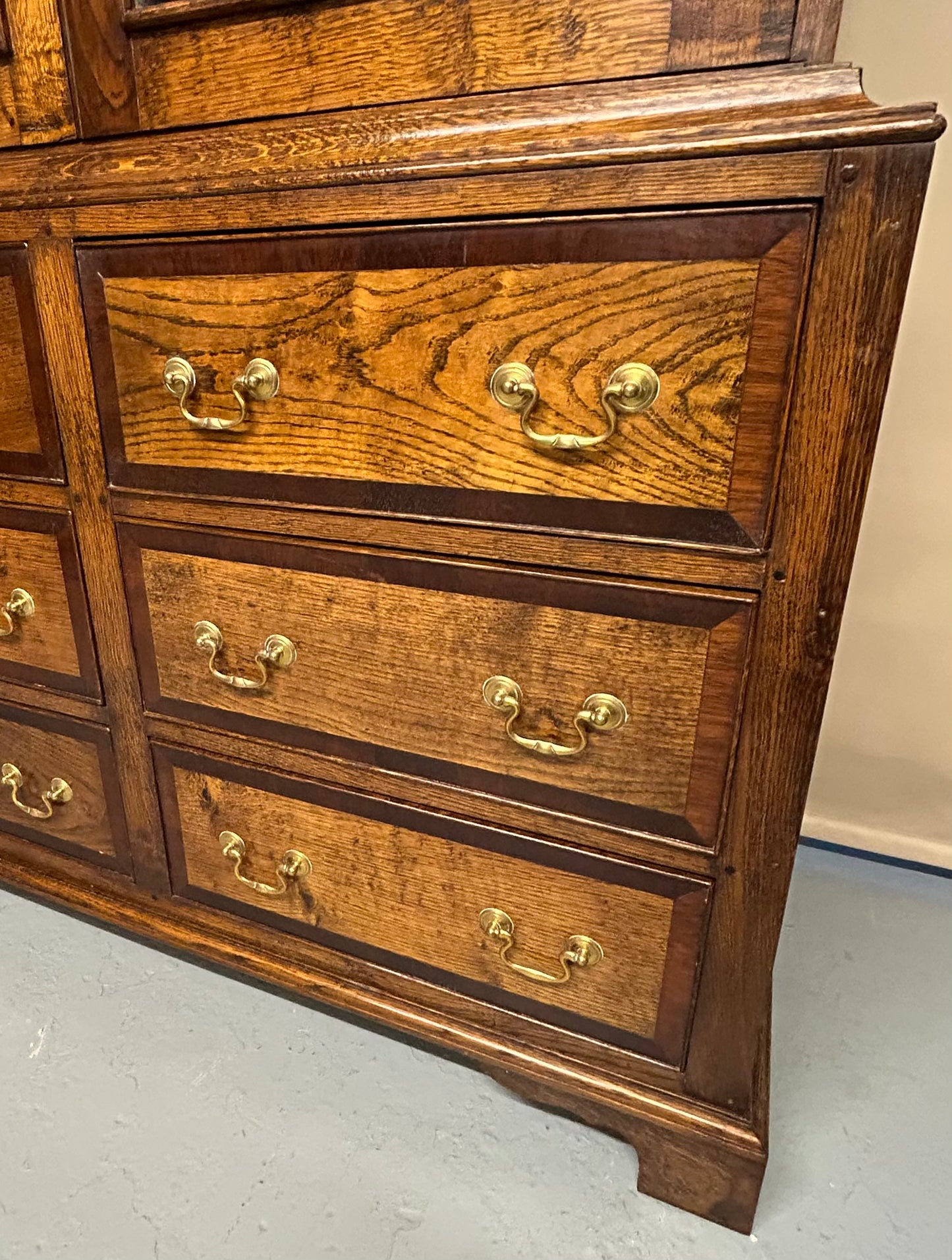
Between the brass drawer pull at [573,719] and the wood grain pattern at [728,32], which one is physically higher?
the wood grain pattern at [728,32]

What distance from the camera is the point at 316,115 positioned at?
0.70 m

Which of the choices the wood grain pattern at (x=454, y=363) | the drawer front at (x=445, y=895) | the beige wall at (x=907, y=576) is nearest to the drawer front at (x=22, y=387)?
the wood grain pattern at (x=454, y=363)

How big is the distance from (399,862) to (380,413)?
464 mm

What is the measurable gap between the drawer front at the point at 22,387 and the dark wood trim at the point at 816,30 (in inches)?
27.5

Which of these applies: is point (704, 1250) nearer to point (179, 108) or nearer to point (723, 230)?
point (723, 230)

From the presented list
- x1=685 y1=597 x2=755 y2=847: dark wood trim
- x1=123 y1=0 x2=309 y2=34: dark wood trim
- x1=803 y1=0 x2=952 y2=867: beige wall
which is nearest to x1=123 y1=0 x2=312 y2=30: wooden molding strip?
x1=123 y1=0 x2=309 y2=34: dark wood trim

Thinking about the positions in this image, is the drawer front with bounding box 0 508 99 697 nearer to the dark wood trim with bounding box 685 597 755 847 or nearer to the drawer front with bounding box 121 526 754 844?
the drawer front with bounding box 121 526 754 844

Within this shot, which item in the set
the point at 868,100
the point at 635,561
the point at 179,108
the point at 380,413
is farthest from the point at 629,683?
the point at 179,108

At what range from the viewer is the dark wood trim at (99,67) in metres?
0.73

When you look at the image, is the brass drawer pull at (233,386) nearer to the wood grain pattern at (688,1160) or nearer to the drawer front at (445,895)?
the drawer front at (445,895)

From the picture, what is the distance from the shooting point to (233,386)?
74cm

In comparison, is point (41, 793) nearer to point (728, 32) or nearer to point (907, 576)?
point (728, 32)

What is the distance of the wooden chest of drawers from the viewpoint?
1.88 feet

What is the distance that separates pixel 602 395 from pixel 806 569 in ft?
0.66
